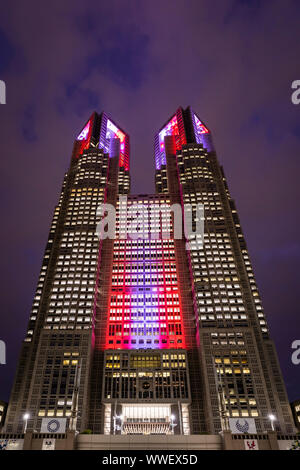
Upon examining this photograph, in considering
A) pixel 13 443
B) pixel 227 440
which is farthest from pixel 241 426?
pixel 13 443

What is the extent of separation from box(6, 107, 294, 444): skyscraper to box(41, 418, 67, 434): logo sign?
4.73ft

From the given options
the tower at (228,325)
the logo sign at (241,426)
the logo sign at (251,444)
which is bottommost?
the logo sign at (251,444)

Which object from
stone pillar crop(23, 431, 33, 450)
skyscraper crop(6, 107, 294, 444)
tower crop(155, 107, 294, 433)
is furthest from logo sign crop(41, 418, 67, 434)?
tower crop(155, 107, 294, 433)

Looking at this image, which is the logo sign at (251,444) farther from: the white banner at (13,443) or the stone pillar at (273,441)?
the white banner at (13,443)

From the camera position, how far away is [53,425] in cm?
9656

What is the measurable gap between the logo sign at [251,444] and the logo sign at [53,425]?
180 feet

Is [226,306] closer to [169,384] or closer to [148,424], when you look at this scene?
[169,384]

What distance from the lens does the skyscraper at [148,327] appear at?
10962 centimetres

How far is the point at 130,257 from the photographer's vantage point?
162000 millimetres

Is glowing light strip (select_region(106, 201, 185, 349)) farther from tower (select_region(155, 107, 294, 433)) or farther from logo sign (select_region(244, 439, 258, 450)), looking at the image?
logo sign (select_region(244, 439, 258, 450))

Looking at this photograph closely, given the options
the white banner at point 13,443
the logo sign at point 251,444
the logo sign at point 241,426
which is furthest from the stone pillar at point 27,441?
the logo sign at point 241,426

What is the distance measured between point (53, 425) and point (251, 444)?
211 ft

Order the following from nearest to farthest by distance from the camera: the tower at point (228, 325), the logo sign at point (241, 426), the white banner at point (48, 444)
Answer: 1. the white banner at point (48, 444)
2. the logo sign at point (241, 426)
3. the tower at point (228, 325)
